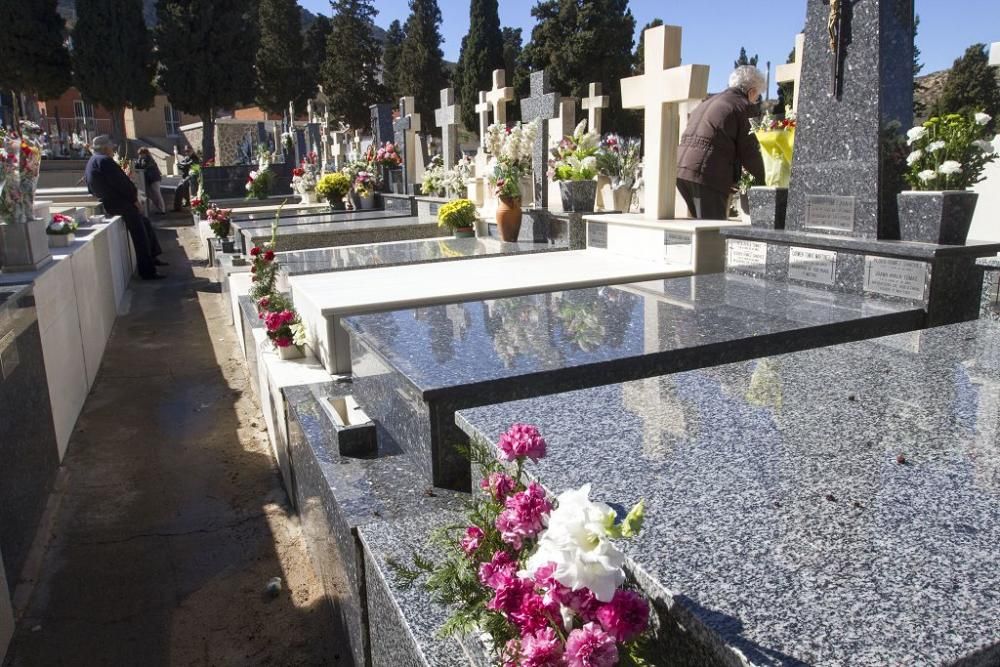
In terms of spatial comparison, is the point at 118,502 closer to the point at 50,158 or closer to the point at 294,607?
the point at 294,607

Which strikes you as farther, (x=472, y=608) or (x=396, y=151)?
(x=396, y=151)

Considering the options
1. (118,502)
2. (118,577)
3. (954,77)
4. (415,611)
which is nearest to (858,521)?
(415,611)

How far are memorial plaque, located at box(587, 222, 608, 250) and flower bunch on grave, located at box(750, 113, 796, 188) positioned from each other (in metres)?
1.43

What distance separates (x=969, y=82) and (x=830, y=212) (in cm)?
2433

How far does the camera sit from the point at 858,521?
1.47 meters

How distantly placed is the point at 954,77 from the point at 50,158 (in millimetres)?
30333

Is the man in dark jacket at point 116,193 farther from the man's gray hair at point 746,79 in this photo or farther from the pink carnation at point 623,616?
the pink carnation at point 623,616

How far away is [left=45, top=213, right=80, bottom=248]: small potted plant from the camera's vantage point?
5.98 meters

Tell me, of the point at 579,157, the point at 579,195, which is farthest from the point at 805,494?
the point at 579,157

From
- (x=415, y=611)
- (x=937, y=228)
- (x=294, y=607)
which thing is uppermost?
(x=937, y=228)

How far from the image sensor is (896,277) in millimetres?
3459

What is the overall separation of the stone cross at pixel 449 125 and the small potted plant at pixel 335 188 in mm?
1698

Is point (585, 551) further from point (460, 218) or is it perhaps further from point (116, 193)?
point (116, 193)

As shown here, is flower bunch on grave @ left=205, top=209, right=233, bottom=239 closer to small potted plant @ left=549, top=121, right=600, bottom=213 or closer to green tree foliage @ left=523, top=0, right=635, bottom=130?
small potted plant @ left=549, top=121, right=600, bottom=213
